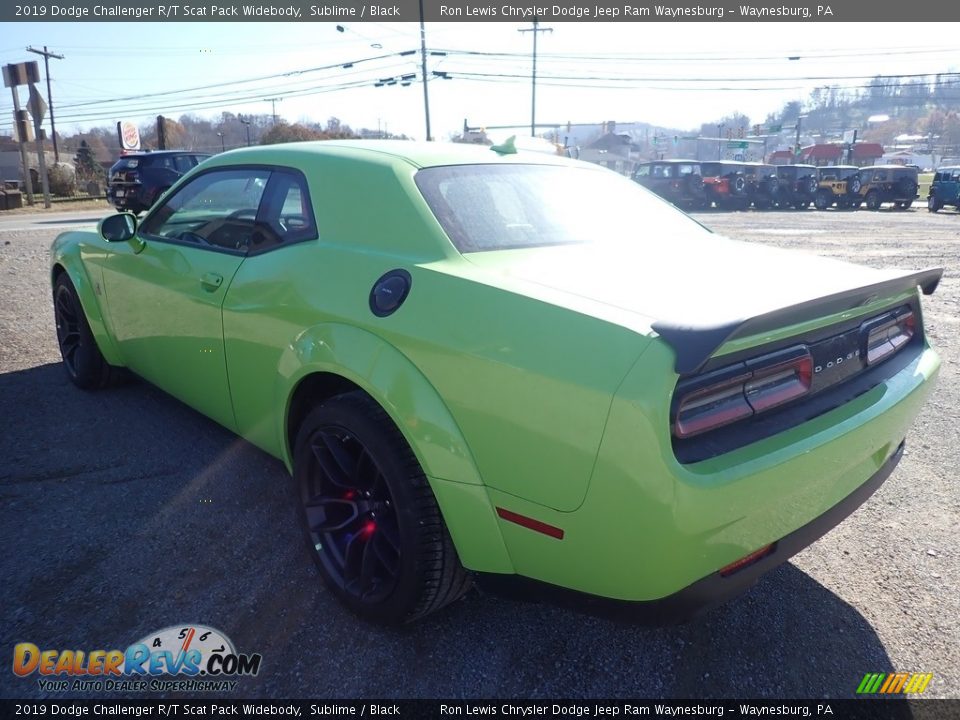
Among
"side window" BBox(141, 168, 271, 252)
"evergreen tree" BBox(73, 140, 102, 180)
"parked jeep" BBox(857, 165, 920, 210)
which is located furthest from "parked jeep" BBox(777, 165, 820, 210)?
"evergreen tree" BBox(73, 140, 102, 180)

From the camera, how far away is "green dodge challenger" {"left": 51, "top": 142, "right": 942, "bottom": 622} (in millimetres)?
1623

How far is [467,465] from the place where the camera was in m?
1.87

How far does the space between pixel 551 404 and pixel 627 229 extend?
129 cm

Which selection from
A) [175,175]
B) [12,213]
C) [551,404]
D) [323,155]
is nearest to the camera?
[551,404]

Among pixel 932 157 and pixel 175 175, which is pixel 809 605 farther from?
pixel 932 157

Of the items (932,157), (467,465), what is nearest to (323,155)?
(467,465)

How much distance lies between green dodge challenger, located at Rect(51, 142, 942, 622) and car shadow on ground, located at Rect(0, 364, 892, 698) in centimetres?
20

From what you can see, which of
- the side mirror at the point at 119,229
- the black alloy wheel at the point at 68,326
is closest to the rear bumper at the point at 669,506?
the side mirror at the point at 119,229

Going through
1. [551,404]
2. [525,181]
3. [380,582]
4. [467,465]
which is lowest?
[380,582]

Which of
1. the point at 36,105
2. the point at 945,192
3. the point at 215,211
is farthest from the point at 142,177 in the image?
the point at 945,192

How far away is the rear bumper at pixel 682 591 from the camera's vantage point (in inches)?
66.7

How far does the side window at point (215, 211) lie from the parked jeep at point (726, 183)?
2436 cm

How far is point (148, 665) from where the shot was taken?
2086 mm

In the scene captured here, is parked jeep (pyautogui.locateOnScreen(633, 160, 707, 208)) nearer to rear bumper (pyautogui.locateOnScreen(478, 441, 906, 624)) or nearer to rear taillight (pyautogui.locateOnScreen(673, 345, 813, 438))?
rear taillight (pyautogui.locateOnScreen(673, 345, 813, 438))
